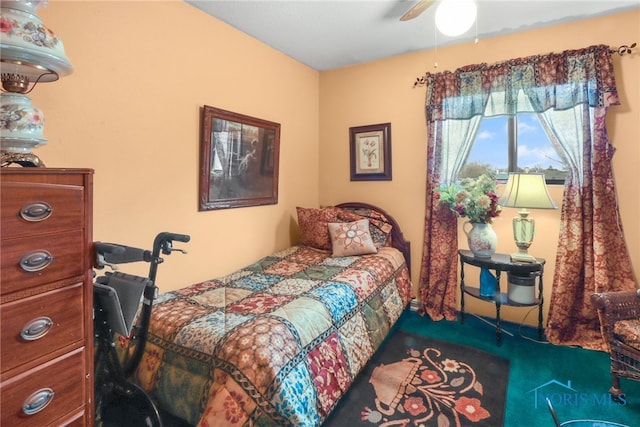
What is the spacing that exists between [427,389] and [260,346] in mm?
1238

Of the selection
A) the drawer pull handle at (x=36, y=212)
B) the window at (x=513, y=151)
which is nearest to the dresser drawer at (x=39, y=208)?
the drawer pull handle at (x=36, y=212)

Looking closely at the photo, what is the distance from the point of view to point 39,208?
0.95 m

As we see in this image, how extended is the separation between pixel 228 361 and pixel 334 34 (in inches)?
106

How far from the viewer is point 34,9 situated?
1.12m

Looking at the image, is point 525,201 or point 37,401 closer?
point 37,401

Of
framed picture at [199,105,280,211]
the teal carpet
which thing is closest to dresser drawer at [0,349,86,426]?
framed picture at [199,105,280,211]

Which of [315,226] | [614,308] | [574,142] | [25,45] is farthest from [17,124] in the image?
[574,142]

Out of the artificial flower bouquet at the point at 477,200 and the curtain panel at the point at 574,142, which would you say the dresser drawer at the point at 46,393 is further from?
the curtain panel at the point at 574,142

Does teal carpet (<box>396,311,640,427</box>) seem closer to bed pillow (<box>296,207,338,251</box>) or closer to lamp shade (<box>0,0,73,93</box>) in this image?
bed pillow (<box>296,207,338,251</box>)

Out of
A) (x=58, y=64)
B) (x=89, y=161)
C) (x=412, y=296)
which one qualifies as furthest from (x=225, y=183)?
(x=412, y=296)

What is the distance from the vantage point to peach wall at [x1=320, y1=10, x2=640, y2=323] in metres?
2.41

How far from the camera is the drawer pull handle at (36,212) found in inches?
36.5

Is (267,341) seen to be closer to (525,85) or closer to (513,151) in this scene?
(513,151)

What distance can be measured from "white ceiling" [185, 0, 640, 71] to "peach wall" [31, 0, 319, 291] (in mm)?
207
